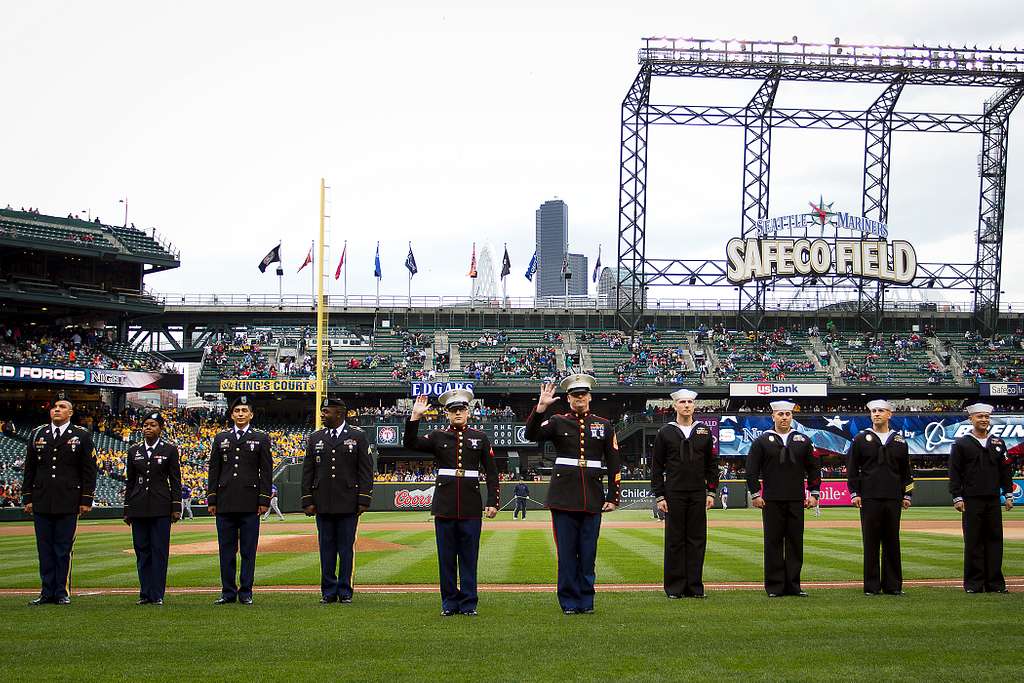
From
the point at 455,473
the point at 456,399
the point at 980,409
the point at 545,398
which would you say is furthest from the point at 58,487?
the point at 980,409

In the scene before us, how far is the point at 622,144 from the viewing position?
60.7 meters

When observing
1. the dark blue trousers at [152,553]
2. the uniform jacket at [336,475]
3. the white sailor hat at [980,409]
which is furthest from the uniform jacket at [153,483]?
the white sailor hat at [980,409]

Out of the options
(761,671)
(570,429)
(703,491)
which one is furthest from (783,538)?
(761,671)

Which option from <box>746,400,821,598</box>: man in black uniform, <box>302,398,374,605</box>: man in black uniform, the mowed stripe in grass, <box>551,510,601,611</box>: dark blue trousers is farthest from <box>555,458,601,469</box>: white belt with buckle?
<box>302,398,374,605</box>: man in black uniform

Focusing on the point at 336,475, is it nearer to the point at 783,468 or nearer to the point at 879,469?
the point at 783,468

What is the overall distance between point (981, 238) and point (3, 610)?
63.9 metres

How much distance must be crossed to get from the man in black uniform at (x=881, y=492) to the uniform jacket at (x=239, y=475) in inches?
260

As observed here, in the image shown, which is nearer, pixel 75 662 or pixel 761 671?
pixel 761 671

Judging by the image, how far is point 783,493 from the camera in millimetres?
11375

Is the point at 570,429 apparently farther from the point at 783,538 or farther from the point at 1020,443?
the point at 1020,443

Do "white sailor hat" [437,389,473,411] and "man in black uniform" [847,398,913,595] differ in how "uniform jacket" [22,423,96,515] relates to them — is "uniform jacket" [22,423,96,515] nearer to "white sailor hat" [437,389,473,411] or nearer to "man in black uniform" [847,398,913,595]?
"white sailor hat" [437,389,473,411]

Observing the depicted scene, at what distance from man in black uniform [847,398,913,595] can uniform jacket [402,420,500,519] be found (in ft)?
13.5

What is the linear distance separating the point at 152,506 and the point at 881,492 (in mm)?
8319

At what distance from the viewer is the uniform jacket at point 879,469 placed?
1158 cm
